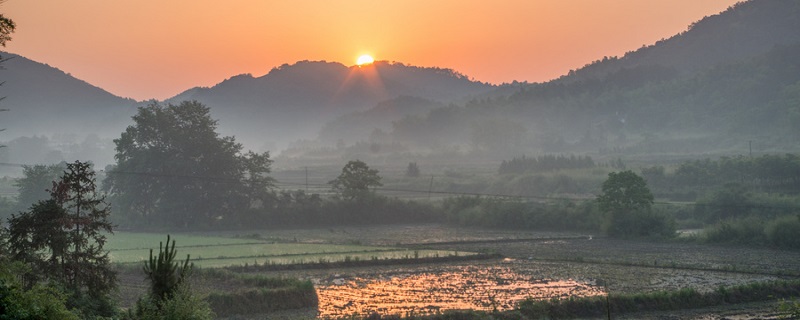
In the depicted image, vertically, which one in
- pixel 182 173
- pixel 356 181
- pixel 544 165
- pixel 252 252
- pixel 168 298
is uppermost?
pixel 544 165

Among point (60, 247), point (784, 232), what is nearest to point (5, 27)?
point (60, 247)

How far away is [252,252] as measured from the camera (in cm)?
3903

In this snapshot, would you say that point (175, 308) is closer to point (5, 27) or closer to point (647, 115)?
point (5, 27)

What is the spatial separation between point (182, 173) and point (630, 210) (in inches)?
1211

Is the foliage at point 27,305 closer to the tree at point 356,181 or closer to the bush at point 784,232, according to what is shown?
the bush at point 784,232

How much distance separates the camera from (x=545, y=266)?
111 ft

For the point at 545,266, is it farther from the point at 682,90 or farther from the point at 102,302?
the point at 682,90

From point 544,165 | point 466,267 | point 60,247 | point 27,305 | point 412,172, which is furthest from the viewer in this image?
point 412,172

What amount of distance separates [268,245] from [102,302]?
22228 mm

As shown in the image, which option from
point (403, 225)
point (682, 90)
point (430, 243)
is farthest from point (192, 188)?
point (682, 90)

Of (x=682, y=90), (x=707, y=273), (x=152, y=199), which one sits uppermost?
(x=682, y=90)

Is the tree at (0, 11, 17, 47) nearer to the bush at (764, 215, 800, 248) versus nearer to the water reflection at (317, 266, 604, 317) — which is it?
the water reflection at (317, 266, 604, 317)

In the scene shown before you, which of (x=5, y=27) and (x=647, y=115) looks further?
(x=647, y=115)

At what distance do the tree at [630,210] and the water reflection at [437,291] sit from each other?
14.4 metres
